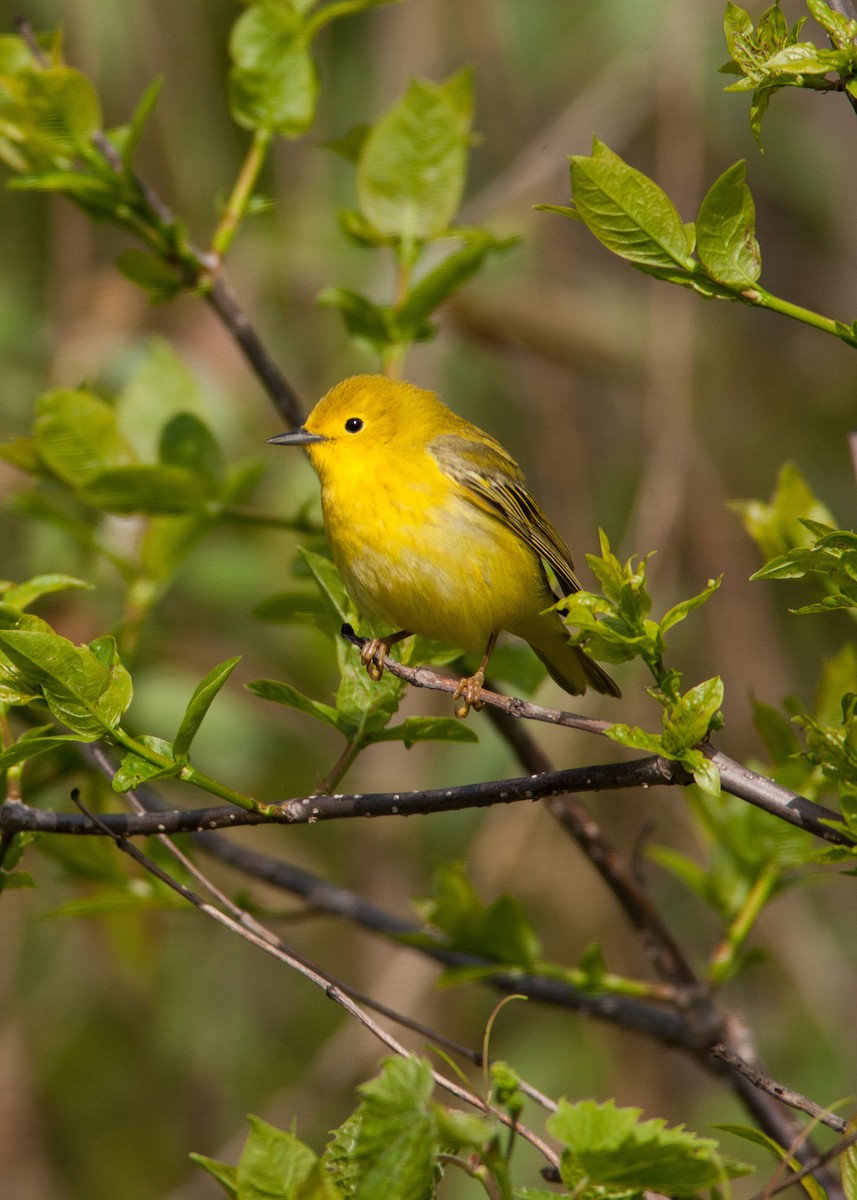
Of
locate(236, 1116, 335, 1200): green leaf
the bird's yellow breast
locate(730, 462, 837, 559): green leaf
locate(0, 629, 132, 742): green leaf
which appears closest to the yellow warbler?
the bird's yellow breast

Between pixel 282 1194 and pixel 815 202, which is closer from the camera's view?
pixel 282 1194

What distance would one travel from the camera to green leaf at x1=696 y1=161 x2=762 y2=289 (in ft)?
5.74

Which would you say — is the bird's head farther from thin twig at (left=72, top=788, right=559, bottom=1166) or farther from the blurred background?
thin twig at (left=72, top=788, right=559, bottom=1166)

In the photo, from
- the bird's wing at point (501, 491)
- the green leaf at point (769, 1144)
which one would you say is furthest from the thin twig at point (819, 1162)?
the bird's wing at point (501, 491)

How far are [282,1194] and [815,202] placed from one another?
5.43 meters

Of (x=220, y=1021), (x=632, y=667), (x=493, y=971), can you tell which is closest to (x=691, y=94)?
(x=632, y=667)

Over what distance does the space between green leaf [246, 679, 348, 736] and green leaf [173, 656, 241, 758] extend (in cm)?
16

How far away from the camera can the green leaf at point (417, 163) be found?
2.92m

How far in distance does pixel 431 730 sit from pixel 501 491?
1.30 metres

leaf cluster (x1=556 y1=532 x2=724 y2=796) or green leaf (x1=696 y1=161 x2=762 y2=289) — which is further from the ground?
green leaf (x1=696 y1=161 x2=762 y2=289)

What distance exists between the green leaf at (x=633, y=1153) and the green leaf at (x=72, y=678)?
0.78 metres

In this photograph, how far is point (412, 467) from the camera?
10.6 feet

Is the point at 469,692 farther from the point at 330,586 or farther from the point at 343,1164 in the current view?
the point at 343,1164

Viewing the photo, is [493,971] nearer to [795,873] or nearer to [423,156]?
[795,873]
